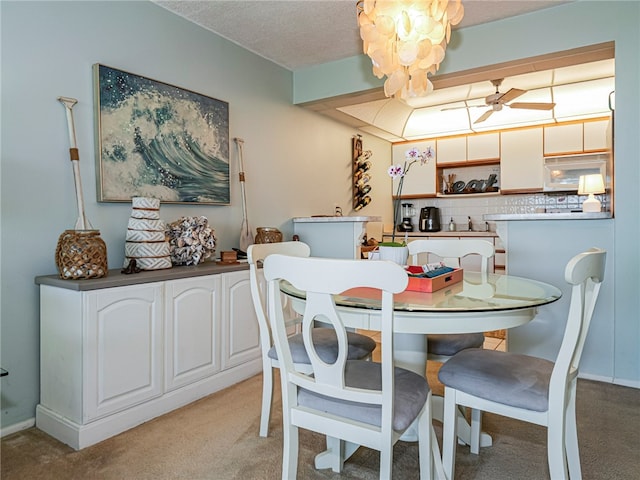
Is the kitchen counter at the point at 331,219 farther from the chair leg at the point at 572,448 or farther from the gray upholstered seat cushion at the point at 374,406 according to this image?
the chair leg at the point at 572,448

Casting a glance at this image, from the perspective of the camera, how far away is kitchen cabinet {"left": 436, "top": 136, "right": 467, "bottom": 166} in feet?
18.0

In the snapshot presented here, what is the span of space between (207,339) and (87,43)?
1846 mm

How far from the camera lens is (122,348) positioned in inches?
81.3

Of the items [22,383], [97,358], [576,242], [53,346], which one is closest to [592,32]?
[576,242]

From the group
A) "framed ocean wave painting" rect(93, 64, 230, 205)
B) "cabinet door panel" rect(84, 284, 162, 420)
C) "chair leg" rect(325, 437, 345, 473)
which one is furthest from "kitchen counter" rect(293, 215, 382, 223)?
"chair leg" rect(325, 437, 345, 473)

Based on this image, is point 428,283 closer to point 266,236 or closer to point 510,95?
point 266,236

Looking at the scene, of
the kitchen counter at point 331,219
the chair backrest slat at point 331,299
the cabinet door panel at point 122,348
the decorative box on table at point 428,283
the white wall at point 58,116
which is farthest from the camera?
the kitchen counter at point 331,219

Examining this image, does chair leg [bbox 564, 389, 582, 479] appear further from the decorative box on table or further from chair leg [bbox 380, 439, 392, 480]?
chair leg [bbox 380, 439, 392, 480]

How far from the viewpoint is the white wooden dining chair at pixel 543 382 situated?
132 centimetres

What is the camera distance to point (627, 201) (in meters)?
2.65

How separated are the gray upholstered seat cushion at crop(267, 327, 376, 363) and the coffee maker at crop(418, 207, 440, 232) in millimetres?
3955

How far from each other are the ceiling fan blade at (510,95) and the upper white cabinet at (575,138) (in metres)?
1.43

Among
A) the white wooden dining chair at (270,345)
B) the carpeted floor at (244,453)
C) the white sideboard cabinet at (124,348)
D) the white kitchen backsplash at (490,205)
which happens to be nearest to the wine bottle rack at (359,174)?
the white kitchen backsplash at (490,205)

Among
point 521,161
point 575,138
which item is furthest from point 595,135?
point 521,161
